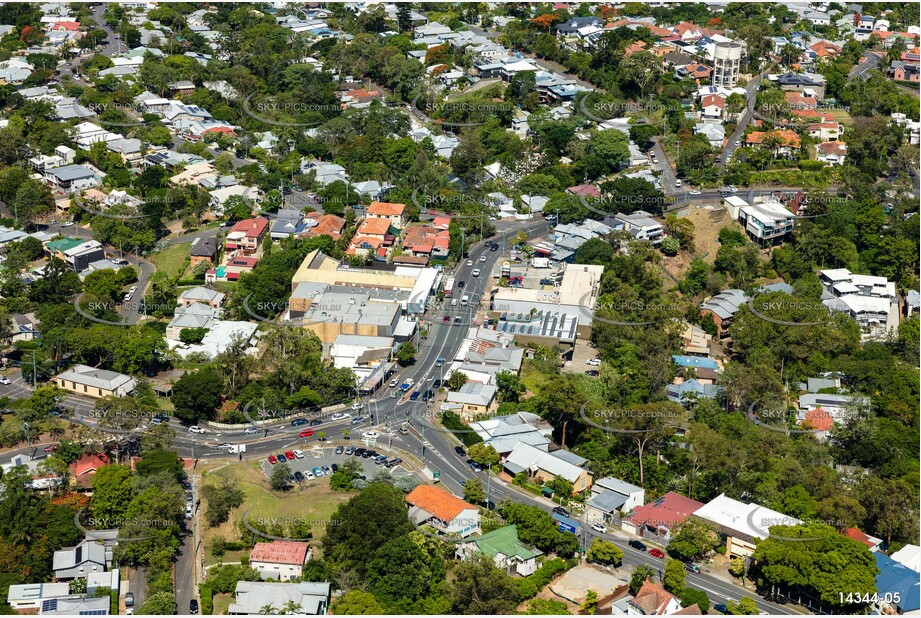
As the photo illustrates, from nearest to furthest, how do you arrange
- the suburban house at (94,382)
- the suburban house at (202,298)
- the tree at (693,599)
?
1. the tree at (693,599)
2. the suburban house at (94,382)
3. the suburban house at (202,298)

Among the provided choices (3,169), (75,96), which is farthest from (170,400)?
(75,96)

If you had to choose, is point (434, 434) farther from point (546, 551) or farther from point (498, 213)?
point (498, 213)

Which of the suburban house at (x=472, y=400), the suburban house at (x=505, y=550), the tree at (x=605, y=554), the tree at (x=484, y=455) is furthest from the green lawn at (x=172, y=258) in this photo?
the tree at (x=605, y=554)

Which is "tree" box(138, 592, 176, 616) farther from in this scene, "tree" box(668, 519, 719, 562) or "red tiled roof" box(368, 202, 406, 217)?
"red tiled roof" box(368, 202, 406, 217)

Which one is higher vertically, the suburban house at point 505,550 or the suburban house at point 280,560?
the suburban house at point 505,550

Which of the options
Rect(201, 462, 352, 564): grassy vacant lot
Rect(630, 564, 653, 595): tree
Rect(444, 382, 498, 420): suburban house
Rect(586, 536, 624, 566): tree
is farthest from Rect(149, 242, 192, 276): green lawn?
Rect(630, 564, 653, 595): tree

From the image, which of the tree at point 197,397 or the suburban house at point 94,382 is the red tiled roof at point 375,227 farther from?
the tree at point 197,397
